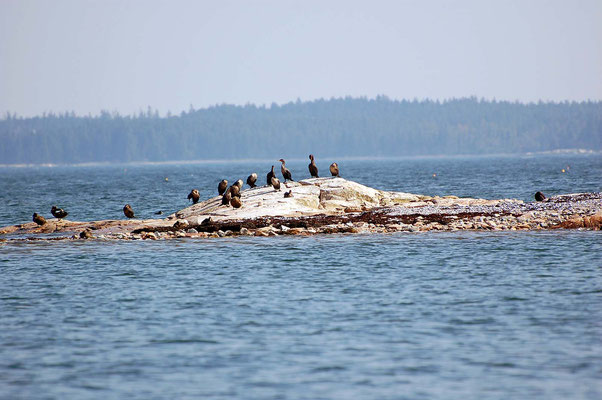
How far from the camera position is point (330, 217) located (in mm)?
35281

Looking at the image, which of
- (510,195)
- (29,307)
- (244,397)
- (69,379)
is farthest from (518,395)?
(510,195)

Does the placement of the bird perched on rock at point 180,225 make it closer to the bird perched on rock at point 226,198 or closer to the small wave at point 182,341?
the bird perched on rock at point 226,198

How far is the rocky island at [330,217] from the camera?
33.2 meters

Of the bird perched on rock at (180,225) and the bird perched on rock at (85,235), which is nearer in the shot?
the bird perched on rock at (85,235)

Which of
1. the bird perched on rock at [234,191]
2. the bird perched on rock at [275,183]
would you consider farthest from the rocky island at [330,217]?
the bird perched on rock at [234,191]

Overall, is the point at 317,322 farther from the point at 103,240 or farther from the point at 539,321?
the point at 103,240

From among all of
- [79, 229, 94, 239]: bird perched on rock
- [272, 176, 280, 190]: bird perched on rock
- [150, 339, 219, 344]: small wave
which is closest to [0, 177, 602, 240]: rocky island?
[79, 229, 94, 239]: bird perched on rock

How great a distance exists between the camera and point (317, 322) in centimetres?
1759

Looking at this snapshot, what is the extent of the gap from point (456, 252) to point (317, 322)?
35.1 ft

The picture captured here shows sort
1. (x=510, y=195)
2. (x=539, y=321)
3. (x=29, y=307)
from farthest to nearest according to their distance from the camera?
(x=510, y=195), (x=29, y=307), (x=539, y=321)

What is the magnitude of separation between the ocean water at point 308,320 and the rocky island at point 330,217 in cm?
321

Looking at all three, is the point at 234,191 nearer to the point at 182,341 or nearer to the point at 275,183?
the point at 275,183

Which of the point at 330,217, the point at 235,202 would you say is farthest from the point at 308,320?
the point at 235,202

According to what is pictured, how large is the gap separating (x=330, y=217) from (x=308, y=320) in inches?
692
